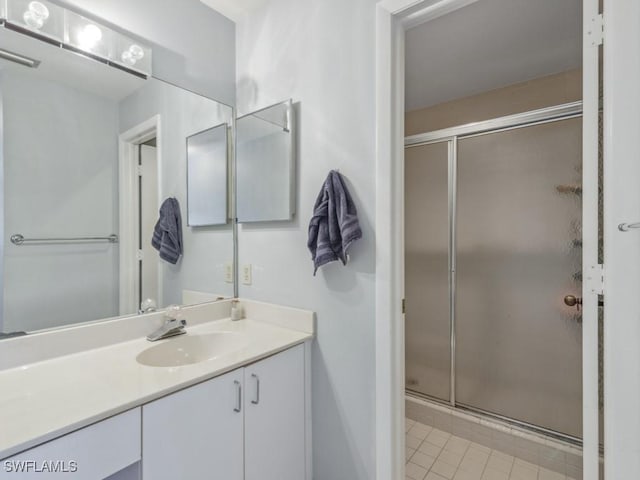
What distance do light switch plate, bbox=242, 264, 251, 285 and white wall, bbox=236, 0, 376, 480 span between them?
10 cm

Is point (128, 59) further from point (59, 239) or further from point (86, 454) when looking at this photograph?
point (86, 454)

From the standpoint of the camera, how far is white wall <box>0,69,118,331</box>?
43.6 inches

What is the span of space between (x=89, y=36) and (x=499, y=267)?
2538 mm

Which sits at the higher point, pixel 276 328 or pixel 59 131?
pixel 59 131

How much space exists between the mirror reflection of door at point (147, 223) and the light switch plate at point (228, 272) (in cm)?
36

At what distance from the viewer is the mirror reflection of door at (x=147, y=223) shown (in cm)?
143

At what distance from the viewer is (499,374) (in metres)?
2.11

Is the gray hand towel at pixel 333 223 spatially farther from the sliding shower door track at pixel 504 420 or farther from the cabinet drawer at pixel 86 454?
the sliding shower door track at pixel 504 420

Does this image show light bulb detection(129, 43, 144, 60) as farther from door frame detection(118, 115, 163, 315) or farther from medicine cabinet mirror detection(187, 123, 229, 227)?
medicine cabinet mirror detection(187, 123, 229, 227)
